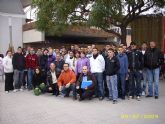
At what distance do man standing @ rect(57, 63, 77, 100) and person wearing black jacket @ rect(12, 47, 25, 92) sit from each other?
7.73 ft

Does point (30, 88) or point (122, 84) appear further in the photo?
point (30, 88)

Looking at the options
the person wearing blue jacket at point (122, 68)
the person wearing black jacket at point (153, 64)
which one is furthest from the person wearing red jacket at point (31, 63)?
the person wearing black jacket at point (153, 64)

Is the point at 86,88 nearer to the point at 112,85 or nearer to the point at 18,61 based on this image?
the point at 112,85

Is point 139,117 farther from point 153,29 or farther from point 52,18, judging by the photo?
point 153,29

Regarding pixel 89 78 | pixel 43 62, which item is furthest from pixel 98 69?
pixel 43 62

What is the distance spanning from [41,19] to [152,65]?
9243 mm

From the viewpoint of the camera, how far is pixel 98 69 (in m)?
11.4

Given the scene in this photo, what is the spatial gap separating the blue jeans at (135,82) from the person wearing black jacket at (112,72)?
70 cm

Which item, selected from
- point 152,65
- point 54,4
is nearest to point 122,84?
point 152,65

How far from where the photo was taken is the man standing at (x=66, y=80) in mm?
11703

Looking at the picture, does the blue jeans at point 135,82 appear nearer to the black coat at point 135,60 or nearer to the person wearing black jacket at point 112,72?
the black coat at point 135,60

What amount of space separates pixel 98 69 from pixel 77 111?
244cm

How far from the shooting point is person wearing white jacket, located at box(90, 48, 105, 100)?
11303mm

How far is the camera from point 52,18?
60.5ft
